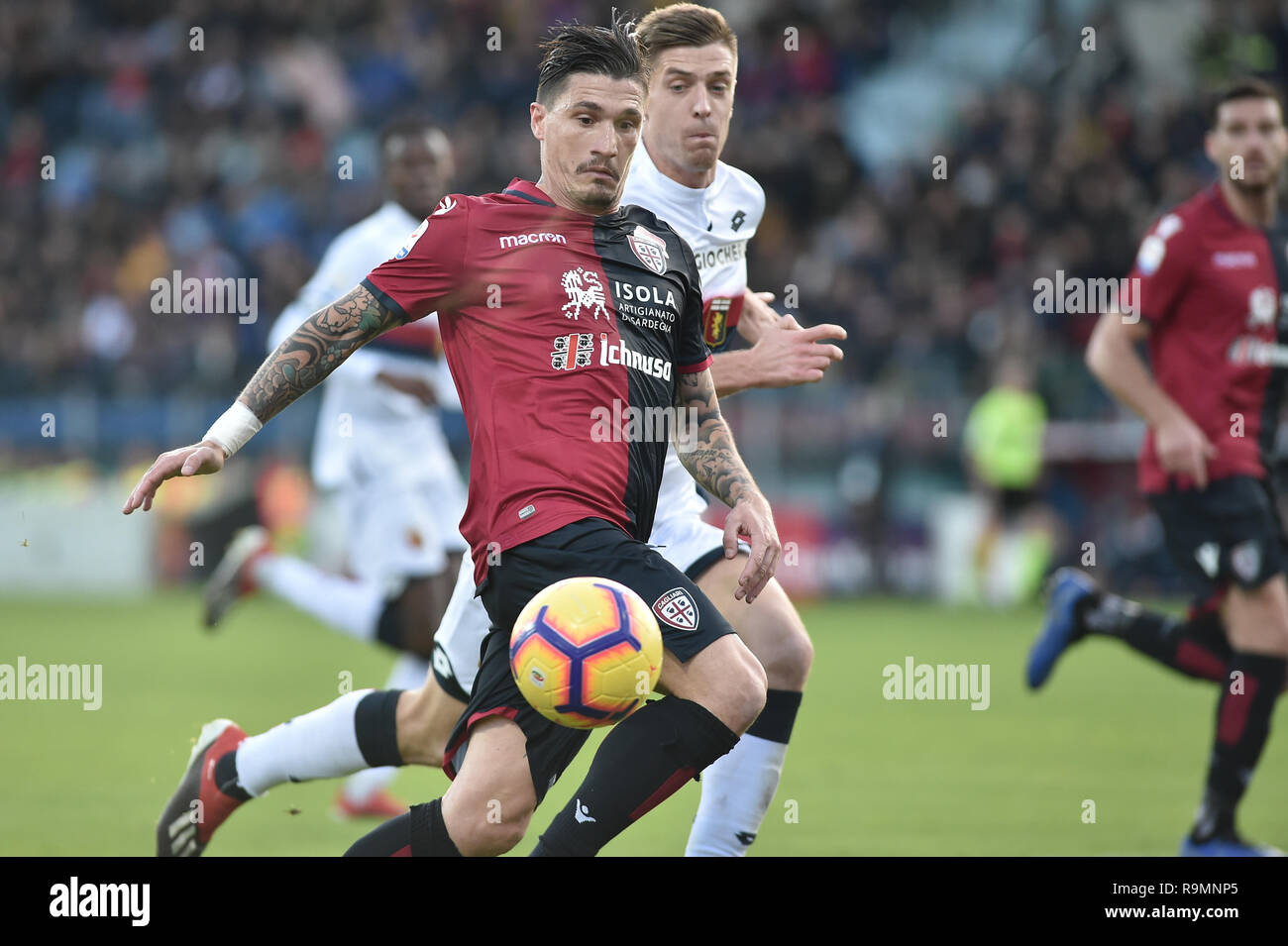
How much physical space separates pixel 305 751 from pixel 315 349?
57.5 inches

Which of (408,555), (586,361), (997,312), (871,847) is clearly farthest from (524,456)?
(997,312)

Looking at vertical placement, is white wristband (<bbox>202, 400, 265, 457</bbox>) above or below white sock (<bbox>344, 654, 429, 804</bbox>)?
above

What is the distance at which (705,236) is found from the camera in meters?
5.12

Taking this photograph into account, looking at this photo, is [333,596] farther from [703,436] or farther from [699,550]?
[703,436]


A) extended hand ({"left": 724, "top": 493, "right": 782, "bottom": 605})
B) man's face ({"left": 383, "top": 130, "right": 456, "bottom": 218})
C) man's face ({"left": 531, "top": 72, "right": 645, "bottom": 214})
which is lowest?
extended hand ({"left": 724, "top": 493, "right": 782, "bottom": 605})

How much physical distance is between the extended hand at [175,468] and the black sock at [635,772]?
1170 millimetres

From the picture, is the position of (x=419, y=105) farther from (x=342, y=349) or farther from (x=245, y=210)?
(x=342, y=349)

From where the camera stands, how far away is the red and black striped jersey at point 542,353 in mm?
4074

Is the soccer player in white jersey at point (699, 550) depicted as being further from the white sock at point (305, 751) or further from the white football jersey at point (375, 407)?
the white football jersey at point (375, 407)

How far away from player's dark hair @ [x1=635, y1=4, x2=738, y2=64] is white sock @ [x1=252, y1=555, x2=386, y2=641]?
2.83 metres

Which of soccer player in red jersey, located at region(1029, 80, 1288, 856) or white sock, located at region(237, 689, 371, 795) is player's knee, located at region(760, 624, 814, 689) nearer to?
white sock, located at region(237, 689, 371, 795)

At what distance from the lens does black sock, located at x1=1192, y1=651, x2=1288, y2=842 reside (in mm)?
5746

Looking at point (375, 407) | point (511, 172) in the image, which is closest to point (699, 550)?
point (375, 407)

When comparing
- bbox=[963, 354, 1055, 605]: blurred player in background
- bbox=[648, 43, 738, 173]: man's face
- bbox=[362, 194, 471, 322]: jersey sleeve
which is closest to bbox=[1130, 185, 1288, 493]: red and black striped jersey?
bbox=[648, 43, 738, 173]: man's face
